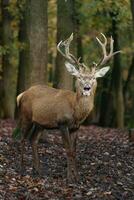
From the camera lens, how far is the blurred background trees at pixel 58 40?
46.9 ft

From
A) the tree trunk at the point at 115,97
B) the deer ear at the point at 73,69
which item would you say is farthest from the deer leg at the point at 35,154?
the tree trunk at the point at 115,97

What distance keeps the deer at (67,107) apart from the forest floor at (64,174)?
14.5 inches

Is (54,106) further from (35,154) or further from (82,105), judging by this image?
(35,154)

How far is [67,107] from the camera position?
11039 mm

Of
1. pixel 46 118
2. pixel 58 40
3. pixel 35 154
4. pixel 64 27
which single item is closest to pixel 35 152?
pixel 35 154

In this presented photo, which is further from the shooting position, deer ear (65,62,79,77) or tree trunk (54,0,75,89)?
tree trunk (54,0,75,89)

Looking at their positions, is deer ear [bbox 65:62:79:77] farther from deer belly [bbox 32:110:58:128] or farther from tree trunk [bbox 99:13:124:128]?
tree trunk [bbox 99:13:124:128]

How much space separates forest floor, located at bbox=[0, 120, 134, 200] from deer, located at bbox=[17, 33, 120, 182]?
37 centimetres

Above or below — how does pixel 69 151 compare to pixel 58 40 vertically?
below

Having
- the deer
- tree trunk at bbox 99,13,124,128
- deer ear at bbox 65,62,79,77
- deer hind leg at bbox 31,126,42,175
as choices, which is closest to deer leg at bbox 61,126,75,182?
the deer

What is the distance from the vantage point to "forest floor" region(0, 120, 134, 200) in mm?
9844

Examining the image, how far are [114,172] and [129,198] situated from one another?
185 centimetres

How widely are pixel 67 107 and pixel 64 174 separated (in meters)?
1.21

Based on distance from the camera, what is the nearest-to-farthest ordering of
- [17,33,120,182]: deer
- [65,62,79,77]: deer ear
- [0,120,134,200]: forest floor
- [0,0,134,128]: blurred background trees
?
1. [0,120,134,200]: forest floor
2. [17,33,120,182]: deer
3. [65,62,79,77]: deer ear
4. [0,0,134,128]: blurred background trees
